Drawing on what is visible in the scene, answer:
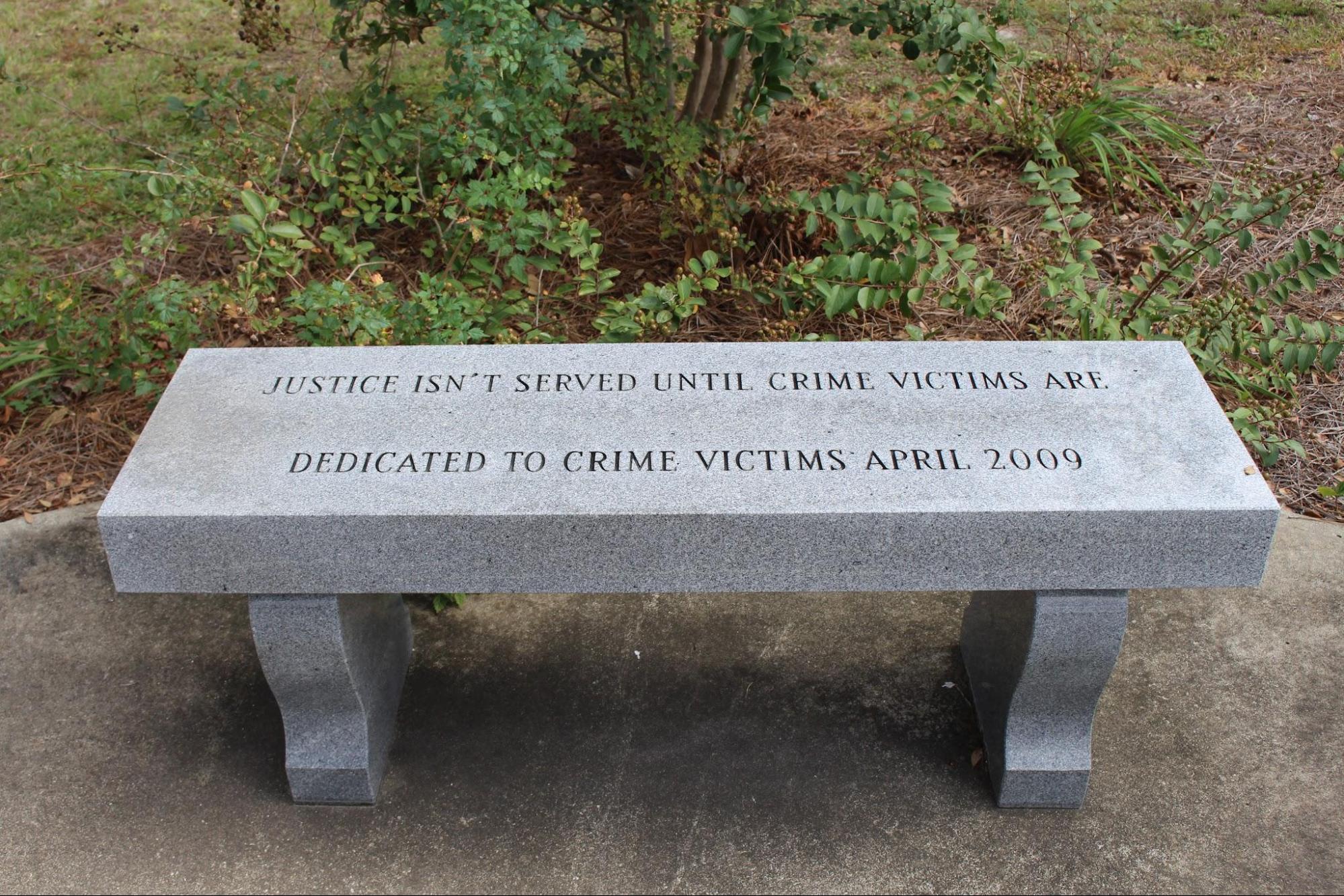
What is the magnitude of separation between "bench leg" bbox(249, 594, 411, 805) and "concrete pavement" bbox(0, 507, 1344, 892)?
0.28ft

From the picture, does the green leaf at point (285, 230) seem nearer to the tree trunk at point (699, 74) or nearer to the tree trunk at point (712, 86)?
the tree trunk at point (699, 74)

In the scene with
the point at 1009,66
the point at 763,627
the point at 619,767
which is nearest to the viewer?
the point at 619,767

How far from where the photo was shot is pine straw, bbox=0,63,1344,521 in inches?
149

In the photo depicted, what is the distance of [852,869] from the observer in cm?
254

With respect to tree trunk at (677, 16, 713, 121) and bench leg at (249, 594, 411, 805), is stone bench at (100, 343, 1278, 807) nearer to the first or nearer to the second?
bench leg at (249, 594, 411, 805)

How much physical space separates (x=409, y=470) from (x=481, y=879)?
90 centimetres

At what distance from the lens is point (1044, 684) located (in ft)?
8.43

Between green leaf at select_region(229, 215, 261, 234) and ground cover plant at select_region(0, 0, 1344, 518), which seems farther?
ground cover plant at select_region(0, 0, 1344, 518)

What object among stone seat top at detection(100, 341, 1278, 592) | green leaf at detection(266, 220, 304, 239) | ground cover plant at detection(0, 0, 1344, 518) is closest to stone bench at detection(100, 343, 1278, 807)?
stone seat top at detection(100, 341, 1278, 592)

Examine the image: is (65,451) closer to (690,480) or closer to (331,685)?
(331,685)

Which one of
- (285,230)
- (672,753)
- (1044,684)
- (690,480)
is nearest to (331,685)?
(672,753)

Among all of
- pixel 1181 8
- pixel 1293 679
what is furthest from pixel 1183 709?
pixel 1181 8

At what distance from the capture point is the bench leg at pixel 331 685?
2461mm

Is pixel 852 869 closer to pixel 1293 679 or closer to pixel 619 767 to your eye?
pixel 619 767
